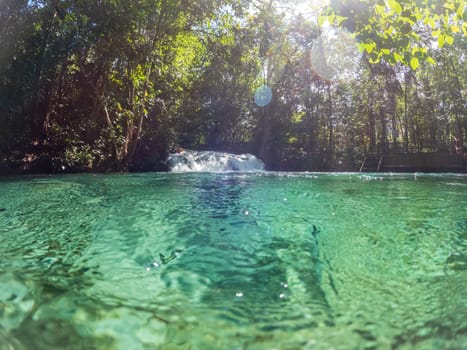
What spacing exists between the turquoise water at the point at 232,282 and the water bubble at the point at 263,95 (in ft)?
83.6

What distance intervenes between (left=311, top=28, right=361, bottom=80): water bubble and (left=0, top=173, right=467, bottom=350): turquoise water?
1015 inches

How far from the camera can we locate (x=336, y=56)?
2925 cm

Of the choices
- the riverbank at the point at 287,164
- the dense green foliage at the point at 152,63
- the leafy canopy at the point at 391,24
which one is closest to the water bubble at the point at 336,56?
the dense green foliage at the point at 152,63

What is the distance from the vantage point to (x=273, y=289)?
1.80 m

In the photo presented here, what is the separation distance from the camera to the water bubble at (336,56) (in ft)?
88.7

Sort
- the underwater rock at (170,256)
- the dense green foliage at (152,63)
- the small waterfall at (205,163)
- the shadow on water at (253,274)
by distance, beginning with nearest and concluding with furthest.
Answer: the shadow on water at (253,274)
the underwater rock at (170,256)
the dense green foliage at (152,63)
the small waterfall at (205,163)

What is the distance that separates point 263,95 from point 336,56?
6968 mm

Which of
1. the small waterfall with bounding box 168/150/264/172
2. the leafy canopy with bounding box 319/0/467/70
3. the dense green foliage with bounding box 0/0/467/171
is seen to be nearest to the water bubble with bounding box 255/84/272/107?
the dense green foliage with bounding box 0/0/467/171

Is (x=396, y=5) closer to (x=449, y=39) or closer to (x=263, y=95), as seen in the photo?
(x=449, y=39)

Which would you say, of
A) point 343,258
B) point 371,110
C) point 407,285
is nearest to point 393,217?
point 343,258

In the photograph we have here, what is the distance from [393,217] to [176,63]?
16802 millimetres

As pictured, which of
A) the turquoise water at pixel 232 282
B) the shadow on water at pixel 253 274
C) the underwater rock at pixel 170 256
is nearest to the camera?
the turquoise water at pixel 232 282

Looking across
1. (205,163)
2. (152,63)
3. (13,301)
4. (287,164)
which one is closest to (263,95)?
(287,164)

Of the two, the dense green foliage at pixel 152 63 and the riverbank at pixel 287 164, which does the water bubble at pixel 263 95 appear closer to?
the dense green foliage at pixel 152 63
